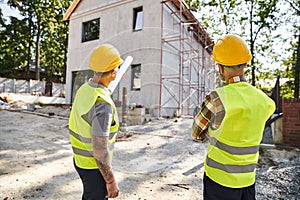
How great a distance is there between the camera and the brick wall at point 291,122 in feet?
14.4

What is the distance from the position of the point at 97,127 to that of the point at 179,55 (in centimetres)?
898

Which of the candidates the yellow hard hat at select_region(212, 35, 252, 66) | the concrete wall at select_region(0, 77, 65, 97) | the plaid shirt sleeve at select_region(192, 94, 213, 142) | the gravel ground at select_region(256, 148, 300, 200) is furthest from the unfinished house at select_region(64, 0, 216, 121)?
the concrete wall at select_region(0, 77, 65, 97)

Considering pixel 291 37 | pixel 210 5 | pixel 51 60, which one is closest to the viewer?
pixel 291 37

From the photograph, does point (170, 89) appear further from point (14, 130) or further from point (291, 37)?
point (291, 37)

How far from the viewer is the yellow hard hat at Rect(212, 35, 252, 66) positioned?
115cm

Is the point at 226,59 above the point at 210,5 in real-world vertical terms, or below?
below

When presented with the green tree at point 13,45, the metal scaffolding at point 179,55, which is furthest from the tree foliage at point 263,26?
the green tree at point 13,45

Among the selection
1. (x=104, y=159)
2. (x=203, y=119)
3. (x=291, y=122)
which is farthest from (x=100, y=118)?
(x=291, y=122)

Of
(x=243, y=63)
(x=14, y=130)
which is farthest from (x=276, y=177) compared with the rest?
(x=14, y=130)

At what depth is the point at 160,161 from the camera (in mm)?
3713

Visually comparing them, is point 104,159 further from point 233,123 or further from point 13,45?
point 13,45

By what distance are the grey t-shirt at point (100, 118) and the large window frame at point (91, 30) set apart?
9.76 m

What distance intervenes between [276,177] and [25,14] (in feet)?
76.8

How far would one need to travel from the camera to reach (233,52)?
1.15 meters
